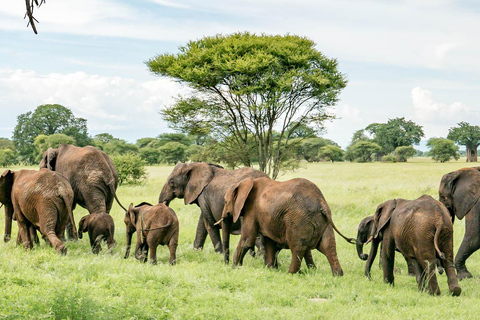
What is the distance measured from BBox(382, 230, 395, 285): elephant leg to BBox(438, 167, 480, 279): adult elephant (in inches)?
96.7

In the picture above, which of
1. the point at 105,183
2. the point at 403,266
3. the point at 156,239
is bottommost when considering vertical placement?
→ the point at 403,266

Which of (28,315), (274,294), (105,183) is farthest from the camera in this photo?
(105,183)

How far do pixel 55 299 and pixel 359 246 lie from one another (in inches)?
268

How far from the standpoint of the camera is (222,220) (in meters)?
11.5

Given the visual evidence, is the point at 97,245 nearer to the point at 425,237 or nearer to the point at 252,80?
the point at 425,237

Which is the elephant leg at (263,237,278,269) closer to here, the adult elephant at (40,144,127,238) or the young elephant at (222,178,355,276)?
the young elephant at (222,178,355,276)

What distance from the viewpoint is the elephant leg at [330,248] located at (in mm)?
9969

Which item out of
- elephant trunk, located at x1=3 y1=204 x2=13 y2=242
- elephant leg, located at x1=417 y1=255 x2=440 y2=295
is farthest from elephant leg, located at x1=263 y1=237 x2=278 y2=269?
elephant trunk, located at x1=3 y1=204 x2=13 y2=242

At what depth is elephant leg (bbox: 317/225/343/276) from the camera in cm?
997

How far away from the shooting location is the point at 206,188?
498 inches

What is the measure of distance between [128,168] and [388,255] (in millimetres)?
28150

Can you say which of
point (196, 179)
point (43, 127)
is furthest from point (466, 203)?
point (43, 127)

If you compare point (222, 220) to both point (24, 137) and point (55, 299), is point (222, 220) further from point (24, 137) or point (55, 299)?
point (24, 137)

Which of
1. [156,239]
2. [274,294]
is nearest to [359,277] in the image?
[274,294]
